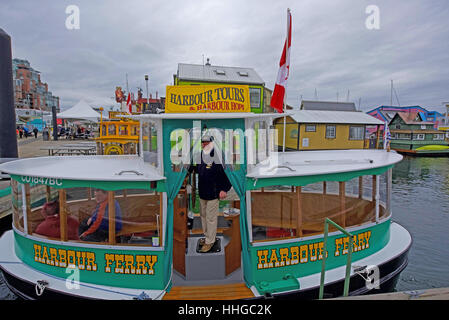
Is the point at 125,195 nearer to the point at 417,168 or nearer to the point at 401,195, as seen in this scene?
the point at 401,195

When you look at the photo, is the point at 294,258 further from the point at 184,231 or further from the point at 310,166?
the point at 184,231

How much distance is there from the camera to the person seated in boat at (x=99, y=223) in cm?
441

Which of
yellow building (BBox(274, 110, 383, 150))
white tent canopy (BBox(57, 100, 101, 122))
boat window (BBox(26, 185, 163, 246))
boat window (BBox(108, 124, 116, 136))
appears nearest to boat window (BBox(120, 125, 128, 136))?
boat window (BBox(108, 124, 116, 136))

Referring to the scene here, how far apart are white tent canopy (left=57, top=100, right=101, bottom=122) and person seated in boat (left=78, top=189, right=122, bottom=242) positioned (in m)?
19.8

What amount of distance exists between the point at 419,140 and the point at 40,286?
40.8 metres

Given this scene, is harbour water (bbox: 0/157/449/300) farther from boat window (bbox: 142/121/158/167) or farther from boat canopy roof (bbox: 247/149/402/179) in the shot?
boat window (bbox: 142/121/158/167)

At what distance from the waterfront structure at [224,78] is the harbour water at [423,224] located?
1302 cm

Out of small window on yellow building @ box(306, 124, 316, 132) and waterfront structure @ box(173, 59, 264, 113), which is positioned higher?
waterfront structure @ box(173, 59, 264, 113)

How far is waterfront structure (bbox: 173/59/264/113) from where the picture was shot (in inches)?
920

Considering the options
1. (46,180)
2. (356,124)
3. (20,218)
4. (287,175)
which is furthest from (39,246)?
(356,124)

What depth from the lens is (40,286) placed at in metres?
4.21

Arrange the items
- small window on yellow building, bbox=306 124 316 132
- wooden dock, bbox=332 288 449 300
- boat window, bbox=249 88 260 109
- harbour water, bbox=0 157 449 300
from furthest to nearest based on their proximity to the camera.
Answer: small window on yellow building, bbox=306 124 316 132
boat window, bbox=249 88 260 109
harbour water, bbox=0 157 449 300
wooden dock, bbox=332 288 449 300

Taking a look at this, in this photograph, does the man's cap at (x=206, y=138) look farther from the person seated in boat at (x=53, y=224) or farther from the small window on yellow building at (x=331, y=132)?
the small window on yellow building at (x=331, y=132)

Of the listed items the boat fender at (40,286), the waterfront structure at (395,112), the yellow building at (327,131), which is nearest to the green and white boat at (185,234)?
the boat fender at (40,286)
